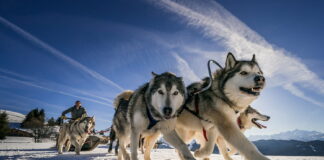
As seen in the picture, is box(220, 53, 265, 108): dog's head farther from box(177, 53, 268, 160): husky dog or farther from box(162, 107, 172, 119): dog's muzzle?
box(162, 107, 172, 119): dog's muzzle

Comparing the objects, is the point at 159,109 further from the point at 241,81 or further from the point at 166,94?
the point at 241,81

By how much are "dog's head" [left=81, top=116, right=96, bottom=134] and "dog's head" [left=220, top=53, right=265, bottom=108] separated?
8570mm

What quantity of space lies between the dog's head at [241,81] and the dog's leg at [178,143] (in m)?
1.04

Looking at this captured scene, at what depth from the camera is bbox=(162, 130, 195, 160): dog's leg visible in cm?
334

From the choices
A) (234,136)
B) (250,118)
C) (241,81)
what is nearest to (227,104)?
(241,81)

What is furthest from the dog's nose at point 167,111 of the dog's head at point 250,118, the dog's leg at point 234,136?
the dog's head at point 250,118

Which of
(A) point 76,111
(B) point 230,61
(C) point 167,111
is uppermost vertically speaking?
(A) point 76,111

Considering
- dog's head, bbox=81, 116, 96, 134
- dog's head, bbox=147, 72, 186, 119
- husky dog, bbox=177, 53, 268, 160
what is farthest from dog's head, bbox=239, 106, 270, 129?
dog's head, bbox=81, 116, 96, 134

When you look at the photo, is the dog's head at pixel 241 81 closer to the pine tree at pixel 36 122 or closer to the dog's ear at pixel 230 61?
the dog's ear at pixel 230 61

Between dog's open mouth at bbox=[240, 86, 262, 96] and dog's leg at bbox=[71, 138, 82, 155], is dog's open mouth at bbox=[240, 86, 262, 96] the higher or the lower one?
the higher one

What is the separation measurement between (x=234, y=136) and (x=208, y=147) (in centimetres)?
74

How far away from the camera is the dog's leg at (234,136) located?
3.04 metres

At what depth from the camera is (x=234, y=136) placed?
3.33 metres

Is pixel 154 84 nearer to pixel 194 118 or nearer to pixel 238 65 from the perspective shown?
pixel 194 118
